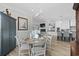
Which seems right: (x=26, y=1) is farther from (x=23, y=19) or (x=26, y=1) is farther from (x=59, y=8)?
(x=59, y=8)

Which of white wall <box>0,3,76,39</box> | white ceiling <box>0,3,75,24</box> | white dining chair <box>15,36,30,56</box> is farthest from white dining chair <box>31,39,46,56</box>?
white ceiling <box>0,3,75,24</box>

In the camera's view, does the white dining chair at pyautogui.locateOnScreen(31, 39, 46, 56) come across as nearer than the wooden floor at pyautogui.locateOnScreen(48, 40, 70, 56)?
No

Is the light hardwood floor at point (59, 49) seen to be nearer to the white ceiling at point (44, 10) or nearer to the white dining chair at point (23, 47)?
the white dining chair at point (23, 47)

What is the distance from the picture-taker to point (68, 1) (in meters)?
2.89

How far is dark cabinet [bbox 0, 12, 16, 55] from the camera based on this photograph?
132 inches

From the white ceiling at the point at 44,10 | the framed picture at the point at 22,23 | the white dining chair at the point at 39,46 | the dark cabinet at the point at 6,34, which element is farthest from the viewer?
the white dining chair at the point at 39,46

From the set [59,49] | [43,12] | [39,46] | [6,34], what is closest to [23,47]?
[39,46]

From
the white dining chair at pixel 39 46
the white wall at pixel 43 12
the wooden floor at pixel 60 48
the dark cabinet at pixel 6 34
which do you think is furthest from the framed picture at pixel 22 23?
the wooden floor at pixel 60 48

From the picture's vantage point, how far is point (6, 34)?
3.71 meters

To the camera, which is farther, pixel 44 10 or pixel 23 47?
pixel 23 47

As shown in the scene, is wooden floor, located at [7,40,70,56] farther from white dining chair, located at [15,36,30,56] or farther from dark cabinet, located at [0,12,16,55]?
dark cabinet, located at [0,12,16,55]

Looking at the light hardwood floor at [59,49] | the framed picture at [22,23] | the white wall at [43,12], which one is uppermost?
the white wall at [43,12]

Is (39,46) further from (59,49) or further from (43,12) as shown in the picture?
(43,12)

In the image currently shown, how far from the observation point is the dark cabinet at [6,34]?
3.35 meters
